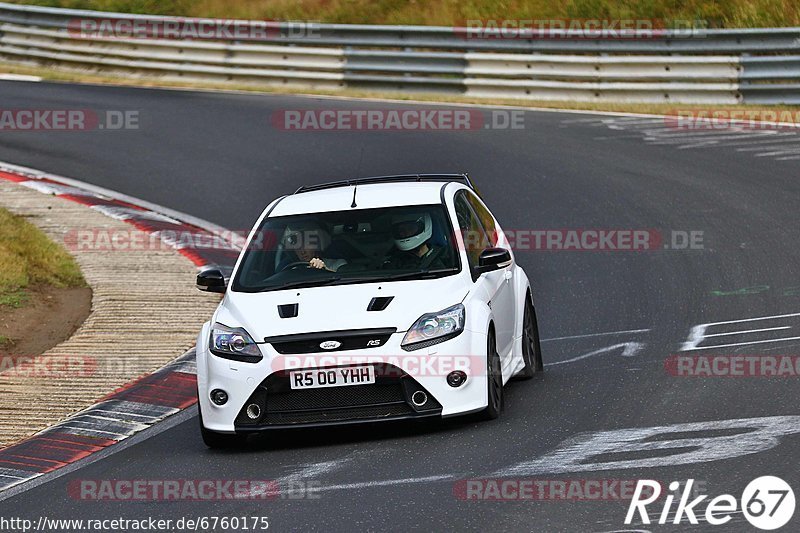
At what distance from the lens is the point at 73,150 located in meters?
21.1

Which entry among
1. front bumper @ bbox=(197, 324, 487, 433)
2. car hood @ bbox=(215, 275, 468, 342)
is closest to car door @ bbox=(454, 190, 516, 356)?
car hood @ bbox=(215, 275, 468, 342)

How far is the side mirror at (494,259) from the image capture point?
29.7ft

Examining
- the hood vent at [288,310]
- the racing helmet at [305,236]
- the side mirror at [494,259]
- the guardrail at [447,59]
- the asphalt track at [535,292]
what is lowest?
the asphalt track at [535,292]

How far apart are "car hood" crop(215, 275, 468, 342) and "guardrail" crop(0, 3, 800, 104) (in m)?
13.3

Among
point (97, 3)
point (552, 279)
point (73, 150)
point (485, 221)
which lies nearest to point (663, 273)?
point (552, 279)

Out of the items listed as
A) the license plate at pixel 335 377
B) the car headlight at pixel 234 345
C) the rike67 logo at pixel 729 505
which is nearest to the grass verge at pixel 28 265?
the car headlight at pixel 234 345

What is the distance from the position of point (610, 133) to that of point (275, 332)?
1247cm

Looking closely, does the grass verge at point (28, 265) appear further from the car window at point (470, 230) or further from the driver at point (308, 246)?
the car window at point (470, 230)

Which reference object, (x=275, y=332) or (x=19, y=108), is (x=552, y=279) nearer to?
(x=275, y=332)

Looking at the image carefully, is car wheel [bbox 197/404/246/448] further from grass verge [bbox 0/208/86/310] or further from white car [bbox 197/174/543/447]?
grass verge [bbox 0/208/86/310]

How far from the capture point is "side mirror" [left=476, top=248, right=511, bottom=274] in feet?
29.7

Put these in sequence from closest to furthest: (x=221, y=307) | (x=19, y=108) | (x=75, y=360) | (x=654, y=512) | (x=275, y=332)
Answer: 1. (x=654, y=512)
2. (x=275, y=332)
3. (x=221, y=307)
4. (x=75, y=360)
5. (x=19, y=108)

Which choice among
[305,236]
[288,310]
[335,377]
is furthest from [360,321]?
[305,236]

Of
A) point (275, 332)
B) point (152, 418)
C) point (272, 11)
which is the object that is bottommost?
point (152, 418)
